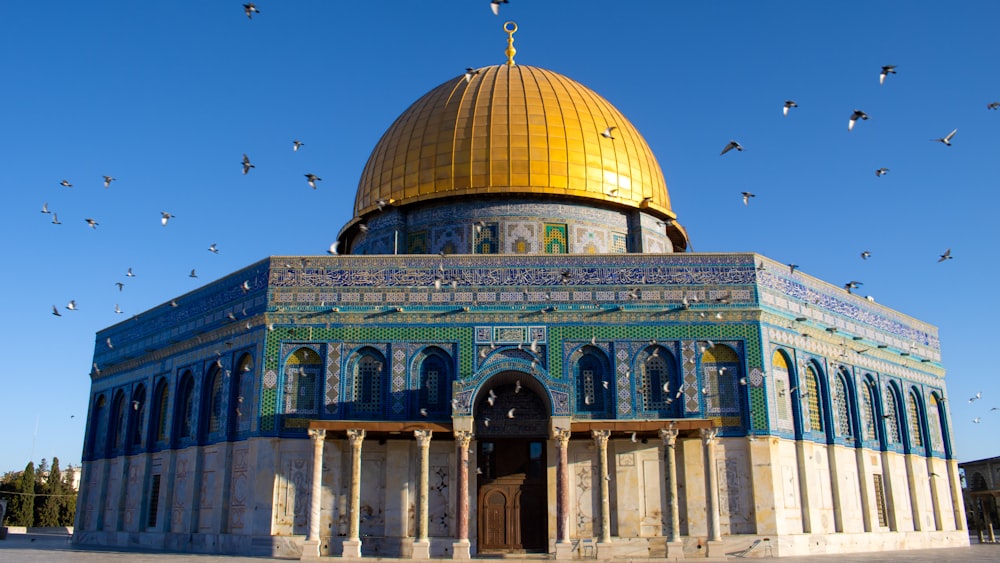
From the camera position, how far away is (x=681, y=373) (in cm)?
1875

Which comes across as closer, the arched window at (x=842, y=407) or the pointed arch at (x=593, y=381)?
the pointed arch at (x=593, y=381)

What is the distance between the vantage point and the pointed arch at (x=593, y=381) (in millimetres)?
18734

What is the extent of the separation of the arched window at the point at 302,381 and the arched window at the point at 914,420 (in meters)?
14.7

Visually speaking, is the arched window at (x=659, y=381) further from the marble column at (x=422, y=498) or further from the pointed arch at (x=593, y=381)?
the marble column at (x=422, y=498)

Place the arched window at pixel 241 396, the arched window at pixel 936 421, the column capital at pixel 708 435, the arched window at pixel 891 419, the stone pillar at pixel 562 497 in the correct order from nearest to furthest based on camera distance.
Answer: the stone pillar at pixel 562 497, the column capital at pixel 708 435, the arched window at pixel 241 396, the arched window at pixel 891 419, the arched window at pixel 936 421

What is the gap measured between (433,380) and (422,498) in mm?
2566

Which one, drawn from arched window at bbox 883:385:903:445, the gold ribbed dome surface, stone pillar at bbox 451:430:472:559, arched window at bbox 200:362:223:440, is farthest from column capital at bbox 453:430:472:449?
arched window at bbox 883:385:903:445

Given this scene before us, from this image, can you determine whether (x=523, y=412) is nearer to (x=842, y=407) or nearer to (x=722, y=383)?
(x=722, y=383)

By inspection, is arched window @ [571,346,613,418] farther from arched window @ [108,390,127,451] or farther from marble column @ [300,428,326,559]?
arched window @ [108,390,127,451]

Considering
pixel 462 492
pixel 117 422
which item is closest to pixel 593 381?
pixel 462 492

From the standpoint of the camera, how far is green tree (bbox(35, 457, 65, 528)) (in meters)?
44.0

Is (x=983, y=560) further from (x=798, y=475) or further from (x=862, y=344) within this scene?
(x=862, y=344)

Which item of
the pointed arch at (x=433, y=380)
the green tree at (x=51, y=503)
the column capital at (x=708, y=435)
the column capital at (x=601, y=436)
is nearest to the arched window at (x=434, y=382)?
the pointed arch at (x=433, y=380)

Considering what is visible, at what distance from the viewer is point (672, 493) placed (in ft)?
57.4
